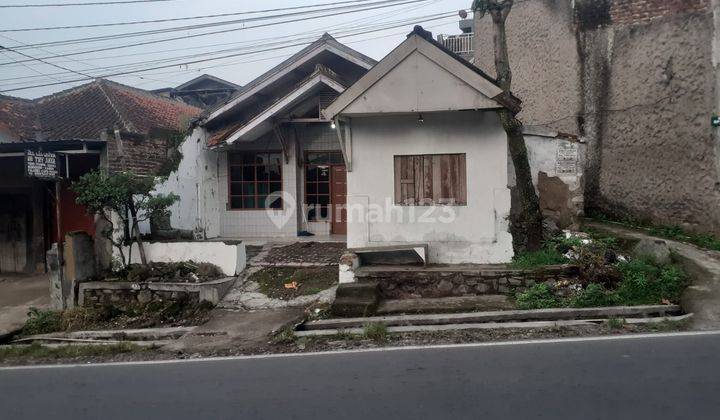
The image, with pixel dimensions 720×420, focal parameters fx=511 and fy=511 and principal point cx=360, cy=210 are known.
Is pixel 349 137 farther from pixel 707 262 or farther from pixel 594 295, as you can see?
pixel 707 262

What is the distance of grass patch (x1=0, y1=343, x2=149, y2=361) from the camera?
7.39m

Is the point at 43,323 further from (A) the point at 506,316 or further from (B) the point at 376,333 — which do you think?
(A) the point at 506,316

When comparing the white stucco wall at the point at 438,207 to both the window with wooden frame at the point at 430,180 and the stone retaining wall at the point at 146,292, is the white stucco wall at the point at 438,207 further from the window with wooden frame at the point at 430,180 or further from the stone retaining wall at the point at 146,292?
the stone retaining wall at the point at 146,292

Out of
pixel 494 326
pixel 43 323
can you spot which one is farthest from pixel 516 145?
pixel 43 323

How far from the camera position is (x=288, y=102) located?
12445 mm

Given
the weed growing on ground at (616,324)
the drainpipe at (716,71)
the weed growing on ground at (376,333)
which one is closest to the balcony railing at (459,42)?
the drainpipe at (716,71)

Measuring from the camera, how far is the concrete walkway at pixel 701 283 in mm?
7051

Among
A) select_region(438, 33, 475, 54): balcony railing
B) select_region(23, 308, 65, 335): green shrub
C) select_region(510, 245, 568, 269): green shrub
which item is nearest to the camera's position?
select_region(510, 245, 568, 269): green shrub

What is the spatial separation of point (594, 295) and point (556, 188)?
2.99 meters

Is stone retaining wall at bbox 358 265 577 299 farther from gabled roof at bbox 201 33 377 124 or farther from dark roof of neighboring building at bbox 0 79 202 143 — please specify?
dark roof of neighboring building at bbox 0 79 202 143

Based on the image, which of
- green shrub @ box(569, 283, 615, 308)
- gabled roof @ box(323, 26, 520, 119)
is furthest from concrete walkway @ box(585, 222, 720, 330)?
gabled roof @ box(323, 26, 520, 119)

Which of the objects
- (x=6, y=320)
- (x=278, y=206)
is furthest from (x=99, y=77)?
(x=6, y=320)

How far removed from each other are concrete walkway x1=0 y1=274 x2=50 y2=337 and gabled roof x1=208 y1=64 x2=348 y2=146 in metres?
5.28

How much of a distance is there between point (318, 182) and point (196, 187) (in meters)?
3.25
